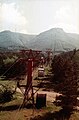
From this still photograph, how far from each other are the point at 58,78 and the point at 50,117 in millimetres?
30285

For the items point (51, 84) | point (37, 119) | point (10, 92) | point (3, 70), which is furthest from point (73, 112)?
point (3, 70)

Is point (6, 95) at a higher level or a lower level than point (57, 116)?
higher

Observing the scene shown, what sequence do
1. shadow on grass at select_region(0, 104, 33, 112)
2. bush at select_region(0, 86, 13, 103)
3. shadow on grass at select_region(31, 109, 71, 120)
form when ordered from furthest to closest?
bush at select_region(0, 86, 13, 103) < shadow on grass at select_region(0, 104, 33, 112) < shadow on grass at select_region(31, 109, 71, 120)

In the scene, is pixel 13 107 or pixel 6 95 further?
pixel 6 95

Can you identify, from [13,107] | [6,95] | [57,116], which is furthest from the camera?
[6,95]

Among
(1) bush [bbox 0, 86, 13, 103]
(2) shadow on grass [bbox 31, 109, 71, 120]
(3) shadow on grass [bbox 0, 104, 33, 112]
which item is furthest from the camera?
(1) bush [bbox 0, 86, 13, 103]

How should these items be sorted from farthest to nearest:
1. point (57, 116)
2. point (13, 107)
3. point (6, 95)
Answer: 1. point (6, 95)
2. point (13, 107)
3. point (57, 116)

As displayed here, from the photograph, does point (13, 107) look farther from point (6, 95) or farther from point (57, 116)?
point (57, 116)

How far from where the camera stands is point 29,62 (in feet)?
92.2

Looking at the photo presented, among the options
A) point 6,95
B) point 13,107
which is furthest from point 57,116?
point 6,95

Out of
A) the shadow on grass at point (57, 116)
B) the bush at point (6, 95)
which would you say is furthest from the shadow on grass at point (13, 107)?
the shadow on grass at point (57, 116)

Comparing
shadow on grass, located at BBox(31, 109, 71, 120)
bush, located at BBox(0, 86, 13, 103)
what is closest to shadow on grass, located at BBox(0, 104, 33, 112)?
bush, located at BBox(0, 86, 13, 103)

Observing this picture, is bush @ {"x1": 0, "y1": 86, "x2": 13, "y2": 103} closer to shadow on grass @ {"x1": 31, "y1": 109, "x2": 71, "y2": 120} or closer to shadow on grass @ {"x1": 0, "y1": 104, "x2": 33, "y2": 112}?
shadow on grass @ {"x1": 0, "y1": 104, "x2": 33, "y2": 112}

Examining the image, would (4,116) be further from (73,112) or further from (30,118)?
(73,112)
